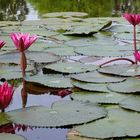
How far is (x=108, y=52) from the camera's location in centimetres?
301

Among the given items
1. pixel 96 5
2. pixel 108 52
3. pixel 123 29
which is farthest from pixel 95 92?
pixel 96 5

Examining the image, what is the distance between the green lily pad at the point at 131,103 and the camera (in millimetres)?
1784

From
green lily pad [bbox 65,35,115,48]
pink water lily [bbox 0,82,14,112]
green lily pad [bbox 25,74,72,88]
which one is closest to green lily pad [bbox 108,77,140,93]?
green lily pad [bbox 25,74,72,88]

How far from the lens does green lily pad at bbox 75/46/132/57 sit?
9.69 feet

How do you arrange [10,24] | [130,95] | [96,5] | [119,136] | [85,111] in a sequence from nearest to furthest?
[119,136]
[85,111]
[130,95]
[10,24]
[96,5]

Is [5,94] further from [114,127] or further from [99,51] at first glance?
[99,51]

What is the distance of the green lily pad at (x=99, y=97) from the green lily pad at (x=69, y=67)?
392 mm

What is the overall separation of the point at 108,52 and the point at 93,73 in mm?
689

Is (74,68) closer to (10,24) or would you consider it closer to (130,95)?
(130,95)

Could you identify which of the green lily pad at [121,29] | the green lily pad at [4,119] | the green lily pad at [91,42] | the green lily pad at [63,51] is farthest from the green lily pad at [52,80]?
the green lily pad at [121,29]

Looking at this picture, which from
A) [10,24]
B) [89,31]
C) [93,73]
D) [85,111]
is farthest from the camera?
[10,24]

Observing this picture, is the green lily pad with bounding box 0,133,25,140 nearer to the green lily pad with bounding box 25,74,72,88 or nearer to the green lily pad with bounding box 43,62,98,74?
the green lily pad with bounding box 25,74,72,88

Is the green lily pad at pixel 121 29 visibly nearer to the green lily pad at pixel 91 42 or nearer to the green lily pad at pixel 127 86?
the green lily pad at pixel 91 42

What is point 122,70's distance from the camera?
2375 millimetres
